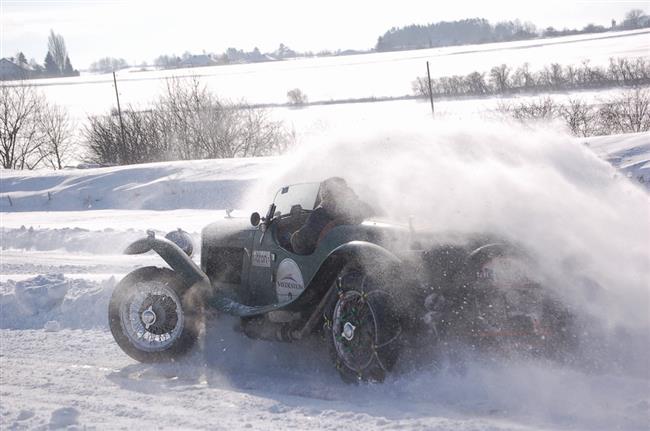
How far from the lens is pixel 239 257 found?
7.66m

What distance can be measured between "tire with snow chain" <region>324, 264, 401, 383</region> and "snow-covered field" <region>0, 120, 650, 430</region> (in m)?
0.18

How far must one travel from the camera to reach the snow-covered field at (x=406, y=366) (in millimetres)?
5168

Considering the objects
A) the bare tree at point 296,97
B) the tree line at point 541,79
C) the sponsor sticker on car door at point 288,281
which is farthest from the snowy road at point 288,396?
the bare tree at point 296,97

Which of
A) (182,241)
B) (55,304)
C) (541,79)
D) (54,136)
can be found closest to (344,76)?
(54,136)

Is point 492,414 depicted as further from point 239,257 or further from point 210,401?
point 239,257

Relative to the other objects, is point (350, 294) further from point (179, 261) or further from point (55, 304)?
point (55, 304)

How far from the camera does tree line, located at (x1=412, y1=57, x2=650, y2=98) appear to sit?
112 feet

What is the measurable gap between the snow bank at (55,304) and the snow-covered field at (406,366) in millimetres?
20

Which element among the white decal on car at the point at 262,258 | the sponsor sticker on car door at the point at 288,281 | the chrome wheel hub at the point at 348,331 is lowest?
the chrome wheel hub at the point at 348,331

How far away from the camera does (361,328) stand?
19.1ft

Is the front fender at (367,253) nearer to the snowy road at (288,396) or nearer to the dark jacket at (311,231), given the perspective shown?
the dark jacket at (311,231)

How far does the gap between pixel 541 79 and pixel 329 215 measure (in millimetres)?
35917

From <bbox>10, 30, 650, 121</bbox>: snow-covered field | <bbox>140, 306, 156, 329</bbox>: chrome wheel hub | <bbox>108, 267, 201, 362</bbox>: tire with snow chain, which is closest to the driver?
<bbox>108, 267, 201, 362</bbox>: tire with snow chain

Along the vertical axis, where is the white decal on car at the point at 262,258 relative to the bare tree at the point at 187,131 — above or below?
below
